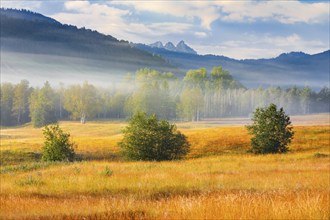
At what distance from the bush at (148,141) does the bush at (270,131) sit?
28.7 ft

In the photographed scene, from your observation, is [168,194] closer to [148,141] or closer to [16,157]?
[148,141]

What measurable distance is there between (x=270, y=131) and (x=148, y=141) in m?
12.6

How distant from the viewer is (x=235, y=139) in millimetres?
70438

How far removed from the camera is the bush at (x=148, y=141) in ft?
133

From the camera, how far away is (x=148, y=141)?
40.4 m

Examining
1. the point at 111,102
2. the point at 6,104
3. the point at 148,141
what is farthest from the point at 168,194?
the point at 6,104

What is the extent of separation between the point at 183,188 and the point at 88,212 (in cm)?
825

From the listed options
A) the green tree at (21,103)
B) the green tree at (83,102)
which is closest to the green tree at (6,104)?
the green tree at (21,103)

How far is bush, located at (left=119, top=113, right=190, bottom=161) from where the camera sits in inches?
1591

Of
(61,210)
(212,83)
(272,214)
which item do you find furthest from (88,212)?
(212,83)

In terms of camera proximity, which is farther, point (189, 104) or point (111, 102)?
point (111, 102)

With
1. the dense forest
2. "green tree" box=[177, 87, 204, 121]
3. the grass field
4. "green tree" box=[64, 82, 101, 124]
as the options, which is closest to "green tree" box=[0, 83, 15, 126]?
the dense forest

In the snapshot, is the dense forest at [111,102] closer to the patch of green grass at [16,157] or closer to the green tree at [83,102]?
the green tree at [83,102]

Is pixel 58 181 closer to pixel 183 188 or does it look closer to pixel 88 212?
pixel 183 188
